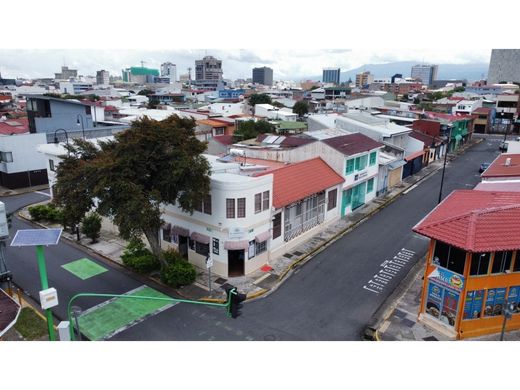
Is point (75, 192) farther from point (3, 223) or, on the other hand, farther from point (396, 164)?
point (396, 164)

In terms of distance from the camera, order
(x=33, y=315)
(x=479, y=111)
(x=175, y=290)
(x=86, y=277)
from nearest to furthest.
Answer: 1. (x=33, y=315)
2. (x=175, y=290)
3. (x=86, y=277)
4. (x=479, y=111)

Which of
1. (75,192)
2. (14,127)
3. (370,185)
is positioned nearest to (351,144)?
(370,185)

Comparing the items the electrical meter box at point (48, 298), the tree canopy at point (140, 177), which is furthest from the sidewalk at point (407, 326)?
the electrical meter box at point (48, 298)

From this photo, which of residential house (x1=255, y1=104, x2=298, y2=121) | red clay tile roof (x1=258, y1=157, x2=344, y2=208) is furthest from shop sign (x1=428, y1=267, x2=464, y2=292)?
residential house (x1=255, y1=104, x2=298, y2=121)

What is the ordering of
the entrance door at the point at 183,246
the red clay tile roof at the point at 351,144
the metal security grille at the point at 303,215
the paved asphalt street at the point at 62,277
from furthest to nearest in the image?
the red clay tile roof at the point at 351,144 < the metal security grille at the point at 303,215 < the entrance door at the point at 183,246 < the paved asphalt street at the point at 62,277

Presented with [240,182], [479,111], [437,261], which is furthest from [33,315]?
[479,111]

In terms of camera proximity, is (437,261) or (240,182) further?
(240,182)

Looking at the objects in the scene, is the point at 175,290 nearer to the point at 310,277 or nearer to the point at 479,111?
the point at 310,277

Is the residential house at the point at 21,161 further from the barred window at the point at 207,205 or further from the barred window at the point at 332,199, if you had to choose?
the barred window at the point at 332,199
